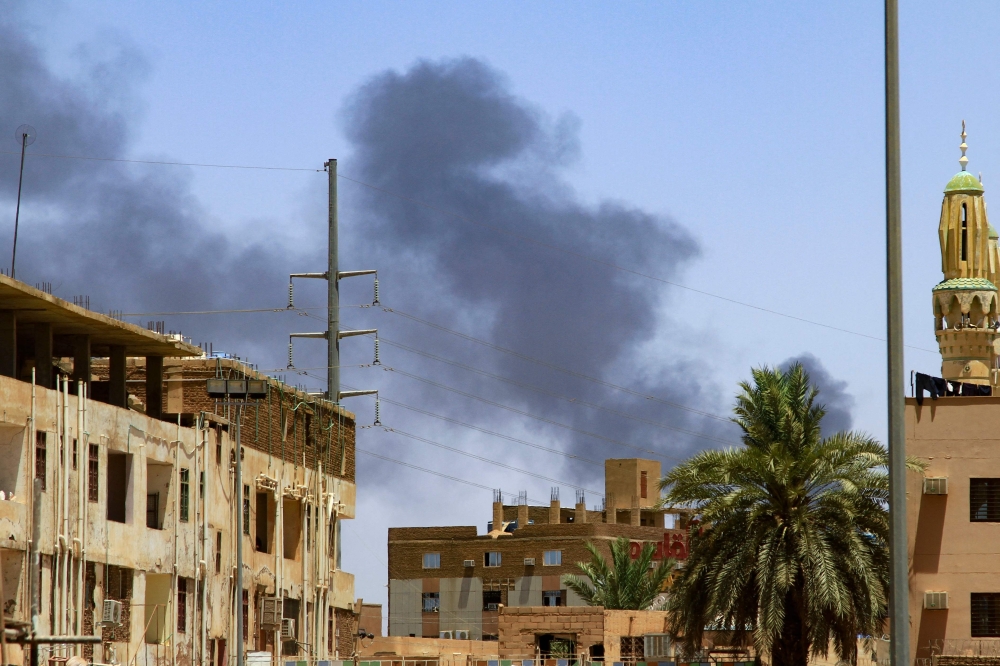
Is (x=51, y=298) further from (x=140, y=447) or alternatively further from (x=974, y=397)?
(x=974, y=397)

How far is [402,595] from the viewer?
10419 cm

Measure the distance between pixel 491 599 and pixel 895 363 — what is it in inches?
3420

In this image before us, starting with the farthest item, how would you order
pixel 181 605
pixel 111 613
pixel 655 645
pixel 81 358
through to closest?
1. pixel 655 645
2. pixel 181 605
3. pixel 81 358
4. pixel 111 613

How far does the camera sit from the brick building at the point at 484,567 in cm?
9938

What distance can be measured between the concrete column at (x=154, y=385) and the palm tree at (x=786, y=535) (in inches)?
563

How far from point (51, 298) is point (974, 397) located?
20.9 meters

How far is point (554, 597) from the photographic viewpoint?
9962 cm

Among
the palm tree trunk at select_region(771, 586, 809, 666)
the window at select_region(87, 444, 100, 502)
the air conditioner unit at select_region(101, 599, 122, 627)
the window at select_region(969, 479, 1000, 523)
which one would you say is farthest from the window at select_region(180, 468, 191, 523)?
the window at select_region(969, 479, 1000, 523)

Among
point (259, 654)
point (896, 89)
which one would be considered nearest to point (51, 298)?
point (259, 654)

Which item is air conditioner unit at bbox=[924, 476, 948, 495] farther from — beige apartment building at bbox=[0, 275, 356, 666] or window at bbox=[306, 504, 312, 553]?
window at bbox=[306, 504, 312, 553]

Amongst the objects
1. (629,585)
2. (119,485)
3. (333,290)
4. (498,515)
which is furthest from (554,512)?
(119,485)

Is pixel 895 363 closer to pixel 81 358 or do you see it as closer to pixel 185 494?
pixel 81 358

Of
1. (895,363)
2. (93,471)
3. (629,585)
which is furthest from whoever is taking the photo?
(629,585)

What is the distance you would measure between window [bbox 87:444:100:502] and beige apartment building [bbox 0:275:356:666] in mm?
32
